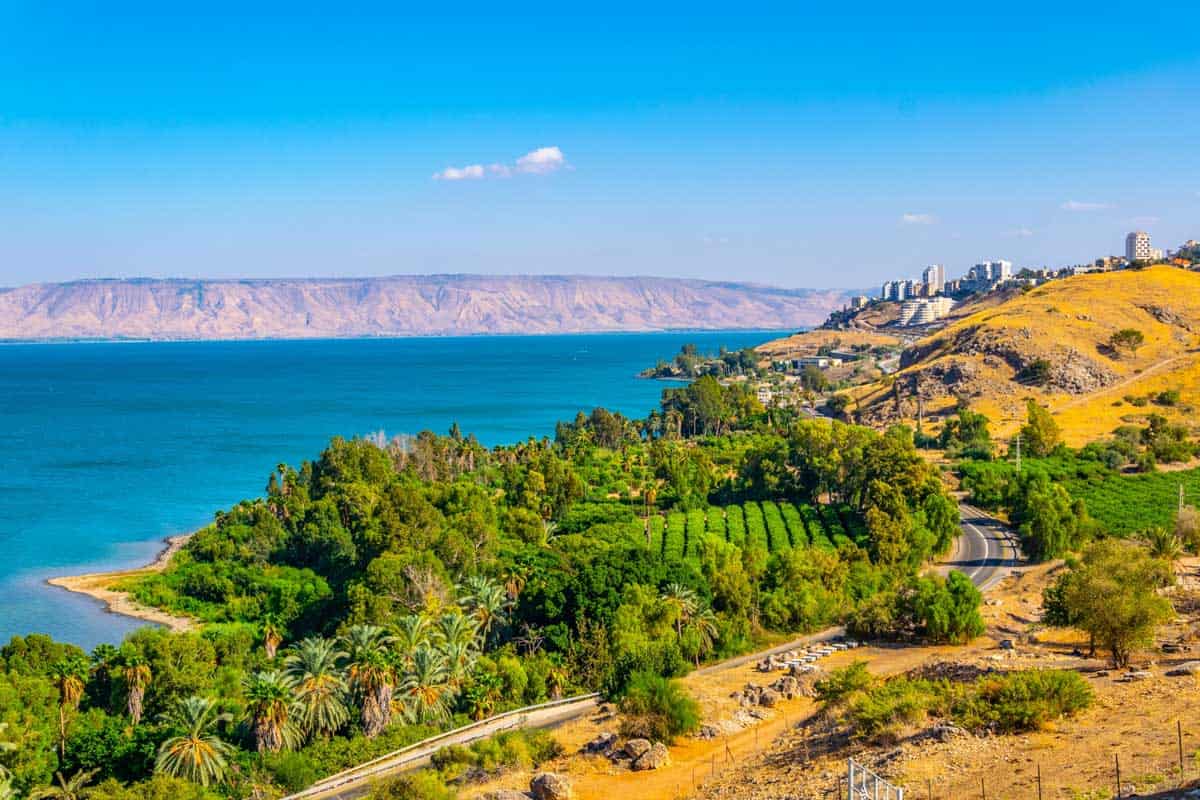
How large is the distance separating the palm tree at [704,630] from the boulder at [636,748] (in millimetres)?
12502

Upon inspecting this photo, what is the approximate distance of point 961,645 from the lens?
132ft

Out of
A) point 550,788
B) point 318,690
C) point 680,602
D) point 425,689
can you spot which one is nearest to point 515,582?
point 680,602

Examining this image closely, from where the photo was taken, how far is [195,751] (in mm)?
29703

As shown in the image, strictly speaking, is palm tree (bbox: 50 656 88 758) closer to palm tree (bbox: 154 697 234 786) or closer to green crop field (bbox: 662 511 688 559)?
palm tree (bbox: 154 697 234 786)

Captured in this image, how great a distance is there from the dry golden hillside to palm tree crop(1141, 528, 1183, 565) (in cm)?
4550

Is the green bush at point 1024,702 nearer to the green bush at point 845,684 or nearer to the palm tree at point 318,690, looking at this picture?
the green bush at point 845,684

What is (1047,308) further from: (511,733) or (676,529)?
(511,733)

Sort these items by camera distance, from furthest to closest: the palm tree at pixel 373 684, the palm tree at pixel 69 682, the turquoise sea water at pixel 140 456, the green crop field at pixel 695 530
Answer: the turquoise sea water at pixel 140 456
the green crop field at pixel 695 530
the palm tree at pixel 69 682
the palm tree at pixel 373 684

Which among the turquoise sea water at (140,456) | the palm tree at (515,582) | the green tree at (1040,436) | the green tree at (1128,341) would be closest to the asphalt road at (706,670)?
the palm tree at (515,582)

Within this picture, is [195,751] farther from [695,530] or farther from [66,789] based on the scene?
[695,530]

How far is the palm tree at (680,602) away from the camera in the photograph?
42.3m

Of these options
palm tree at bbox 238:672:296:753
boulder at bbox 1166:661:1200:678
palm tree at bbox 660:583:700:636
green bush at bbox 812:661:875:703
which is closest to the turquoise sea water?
palm tree at bbox 238:672:296:753

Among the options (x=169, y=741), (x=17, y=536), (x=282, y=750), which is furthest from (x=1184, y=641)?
(x=17, y=536)

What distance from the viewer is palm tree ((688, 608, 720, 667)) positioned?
1666 inches
